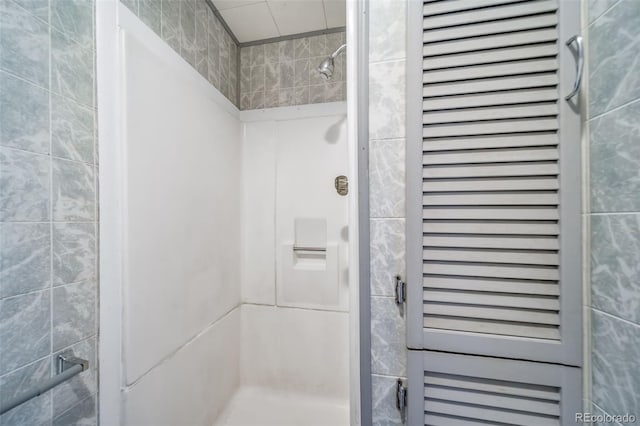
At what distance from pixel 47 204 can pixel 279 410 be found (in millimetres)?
1446

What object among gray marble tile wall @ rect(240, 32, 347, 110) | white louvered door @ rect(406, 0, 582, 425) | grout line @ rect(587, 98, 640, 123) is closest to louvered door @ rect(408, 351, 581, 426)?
white louvered door @ rect(406, 0, 582, 425)

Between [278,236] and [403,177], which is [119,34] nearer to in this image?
[403,177]

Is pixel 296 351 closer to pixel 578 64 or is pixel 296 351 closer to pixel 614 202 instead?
pixel 614 202

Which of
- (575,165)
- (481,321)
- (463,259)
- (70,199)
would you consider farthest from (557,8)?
(70,199)

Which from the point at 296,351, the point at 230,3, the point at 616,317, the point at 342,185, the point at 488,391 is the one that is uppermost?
the point at 230,3

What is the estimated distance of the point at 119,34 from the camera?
0.69 meters

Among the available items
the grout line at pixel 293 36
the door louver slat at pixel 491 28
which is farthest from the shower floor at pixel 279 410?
the grout line at pixel 293 36

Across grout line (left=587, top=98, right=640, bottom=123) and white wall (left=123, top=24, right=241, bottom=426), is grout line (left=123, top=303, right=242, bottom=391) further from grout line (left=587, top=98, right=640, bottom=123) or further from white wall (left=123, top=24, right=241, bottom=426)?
grout line (left=587, top=98, right=640, bottom=123)

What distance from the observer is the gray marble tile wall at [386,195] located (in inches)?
22.2

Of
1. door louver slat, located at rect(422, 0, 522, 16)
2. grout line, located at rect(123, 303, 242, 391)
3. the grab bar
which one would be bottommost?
grout line, located at rect(123, 303, 242, 391)

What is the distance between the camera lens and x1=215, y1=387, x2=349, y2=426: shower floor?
1.24 metres

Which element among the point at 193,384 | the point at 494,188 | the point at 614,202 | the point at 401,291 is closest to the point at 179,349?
the point at 193,384

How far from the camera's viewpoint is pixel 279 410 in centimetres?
131

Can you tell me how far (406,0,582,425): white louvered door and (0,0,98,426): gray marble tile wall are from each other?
878mm
